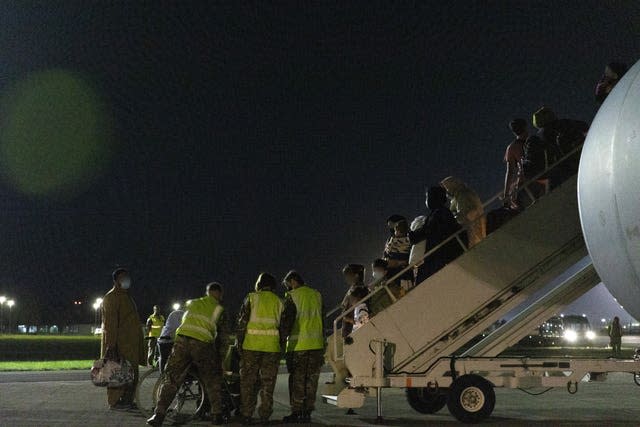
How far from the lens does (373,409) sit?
13.1 meters

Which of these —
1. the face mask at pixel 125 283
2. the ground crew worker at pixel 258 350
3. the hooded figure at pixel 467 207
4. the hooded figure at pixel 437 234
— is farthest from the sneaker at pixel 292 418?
the face mask at pixel 125 283

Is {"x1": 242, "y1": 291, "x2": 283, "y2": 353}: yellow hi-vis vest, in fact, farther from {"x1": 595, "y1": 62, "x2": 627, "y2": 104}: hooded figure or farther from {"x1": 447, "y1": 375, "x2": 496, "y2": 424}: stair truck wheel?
{"x1": 595, "y1": 62, "x2": 627, "y2": 104}: hooded figure

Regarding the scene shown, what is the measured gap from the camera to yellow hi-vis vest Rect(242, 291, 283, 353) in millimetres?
11078

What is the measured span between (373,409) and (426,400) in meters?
0.89

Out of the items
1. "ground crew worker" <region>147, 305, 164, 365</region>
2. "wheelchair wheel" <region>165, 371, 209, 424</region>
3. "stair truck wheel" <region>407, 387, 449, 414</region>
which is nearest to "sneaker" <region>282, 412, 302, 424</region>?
"wheelchair wheel" <region>165, 371, 209, 424</region>

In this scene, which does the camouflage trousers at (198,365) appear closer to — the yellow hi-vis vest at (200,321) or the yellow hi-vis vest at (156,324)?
the yellow hi-vis vest at (200,321)

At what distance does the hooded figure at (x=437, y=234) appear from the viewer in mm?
11609

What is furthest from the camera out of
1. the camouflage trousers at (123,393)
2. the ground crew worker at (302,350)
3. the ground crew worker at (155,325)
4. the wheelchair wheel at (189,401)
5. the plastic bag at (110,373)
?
the ground crew worker at (155,325)

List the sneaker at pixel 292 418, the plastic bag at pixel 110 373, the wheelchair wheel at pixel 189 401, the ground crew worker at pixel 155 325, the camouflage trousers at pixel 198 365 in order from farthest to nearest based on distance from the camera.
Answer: the ground crew worker at pixel 155 325, the plastic bag at pixel 110 373, the wheelchair wheel at pixel 189 401, the sneaker at pixel 292 418, the camouflage trousers at pixel 198 365

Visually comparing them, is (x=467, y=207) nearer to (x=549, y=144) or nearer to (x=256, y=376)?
(x=549, y=144)

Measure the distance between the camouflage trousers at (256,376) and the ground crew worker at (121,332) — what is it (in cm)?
278

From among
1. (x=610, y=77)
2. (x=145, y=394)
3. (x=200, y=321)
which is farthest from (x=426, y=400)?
(x=610, y=77)

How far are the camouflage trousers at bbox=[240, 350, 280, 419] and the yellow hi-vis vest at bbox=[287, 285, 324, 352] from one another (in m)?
0.37

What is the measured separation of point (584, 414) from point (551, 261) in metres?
2.61
